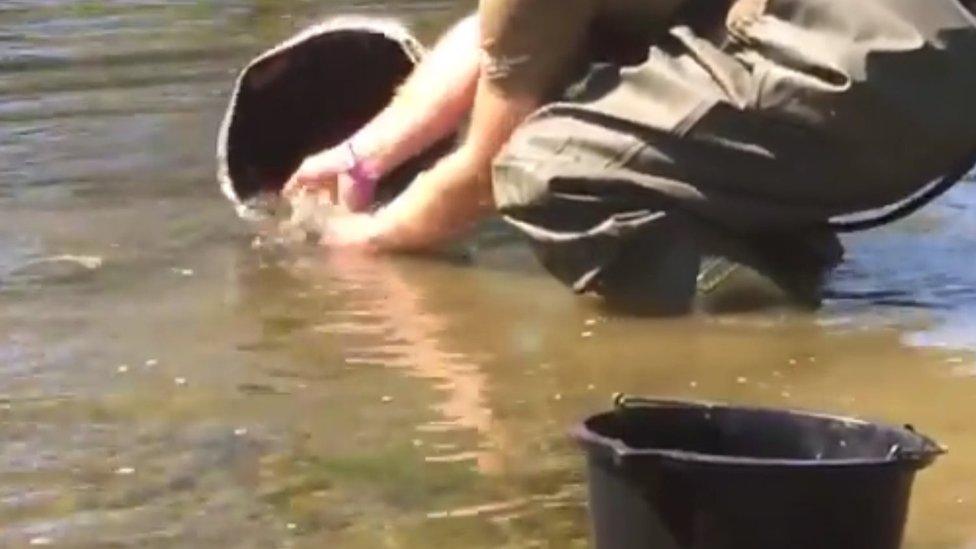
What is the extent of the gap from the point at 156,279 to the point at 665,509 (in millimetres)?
1367

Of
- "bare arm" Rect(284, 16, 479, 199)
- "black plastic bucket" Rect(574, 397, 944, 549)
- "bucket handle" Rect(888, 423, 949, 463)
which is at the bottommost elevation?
"bare arm" Rect(284, 16, 479, 199)

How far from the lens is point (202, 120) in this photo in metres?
3.64

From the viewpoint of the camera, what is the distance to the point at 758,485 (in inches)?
51.3

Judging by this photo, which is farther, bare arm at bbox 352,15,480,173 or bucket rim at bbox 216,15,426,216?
bucket rim at bbox 216,15,426,216

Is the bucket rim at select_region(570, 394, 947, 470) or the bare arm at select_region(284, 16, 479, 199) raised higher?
the bucket rim at select_region(570, 394, 947, 470)

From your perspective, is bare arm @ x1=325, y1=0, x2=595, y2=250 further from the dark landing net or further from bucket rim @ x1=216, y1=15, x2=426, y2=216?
the dark landing net

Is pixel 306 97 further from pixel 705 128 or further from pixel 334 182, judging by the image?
pixel 705 128

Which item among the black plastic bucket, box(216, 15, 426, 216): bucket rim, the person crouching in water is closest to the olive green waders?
the person crouching in water

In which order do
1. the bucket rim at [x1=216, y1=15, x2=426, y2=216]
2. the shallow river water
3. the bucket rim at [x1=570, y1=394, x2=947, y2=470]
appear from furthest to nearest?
the bucket rim at [x1=216, y1=15, x2=426, y2=216] → the shallow river water → the bucket rim at [x1=570, y1=394, x2=947, y2=470]

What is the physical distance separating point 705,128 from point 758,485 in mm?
1094

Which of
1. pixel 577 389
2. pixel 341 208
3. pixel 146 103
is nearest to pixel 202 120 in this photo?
pixel 146 103

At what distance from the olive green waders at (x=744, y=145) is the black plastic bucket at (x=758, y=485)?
3.07ft

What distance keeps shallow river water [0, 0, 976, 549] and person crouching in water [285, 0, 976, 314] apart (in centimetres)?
8

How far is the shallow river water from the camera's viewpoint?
5.60ft
